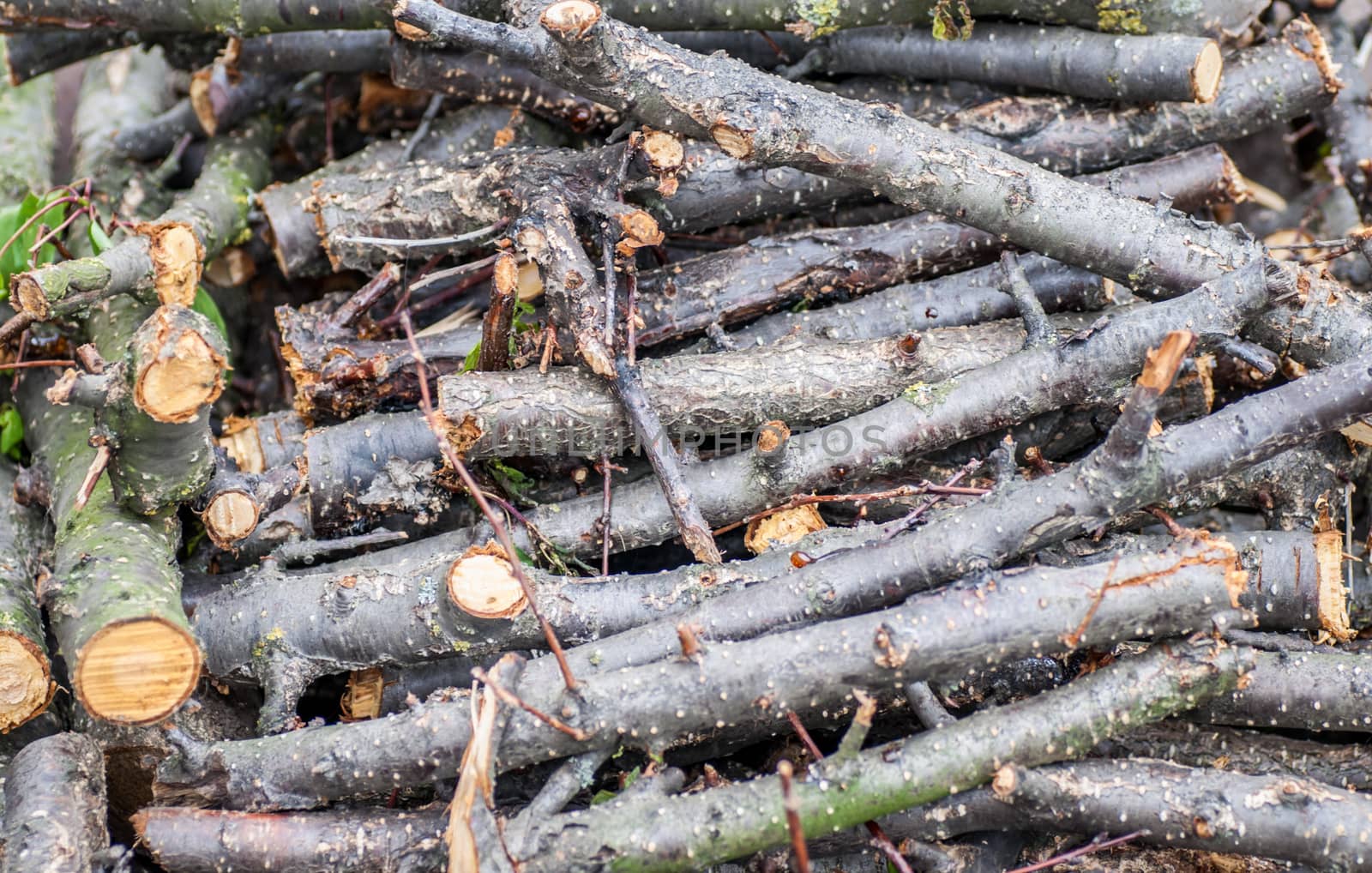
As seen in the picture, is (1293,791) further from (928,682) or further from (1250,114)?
(1250,114)

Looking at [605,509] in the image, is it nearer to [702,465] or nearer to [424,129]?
[702,465]

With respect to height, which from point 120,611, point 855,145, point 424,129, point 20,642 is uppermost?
point 855,145

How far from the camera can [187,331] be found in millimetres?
2203

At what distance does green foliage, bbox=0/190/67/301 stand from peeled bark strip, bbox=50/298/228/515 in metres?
0.97

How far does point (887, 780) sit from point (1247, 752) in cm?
120

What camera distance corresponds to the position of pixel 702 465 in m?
2.78

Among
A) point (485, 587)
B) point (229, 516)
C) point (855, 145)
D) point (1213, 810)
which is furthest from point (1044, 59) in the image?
point (229, 516)

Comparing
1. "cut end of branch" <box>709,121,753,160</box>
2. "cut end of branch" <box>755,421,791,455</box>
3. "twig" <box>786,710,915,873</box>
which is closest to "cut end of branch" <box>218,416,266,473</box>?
"cut end of branch" <box>755,421,791,455</box>

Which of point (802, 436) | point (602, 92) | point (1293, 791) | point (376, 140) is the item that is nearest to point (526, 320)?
point (602, 92)

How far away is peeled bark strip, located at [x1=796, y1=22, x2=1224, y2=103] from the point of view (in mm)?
3123

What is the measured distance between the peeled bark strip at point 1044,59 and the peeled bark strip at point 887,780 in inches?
72.1

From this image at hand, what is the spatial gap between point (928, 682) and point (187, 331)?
6.14ft

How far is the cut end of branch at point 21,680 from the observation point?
94.5 inches

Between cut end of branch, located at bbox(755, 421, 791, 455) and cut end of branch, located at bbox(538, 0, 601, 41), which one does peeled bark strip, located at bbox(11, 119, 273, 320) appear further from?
cut end of branch, located at bbox(755, 421, 791, 455)
